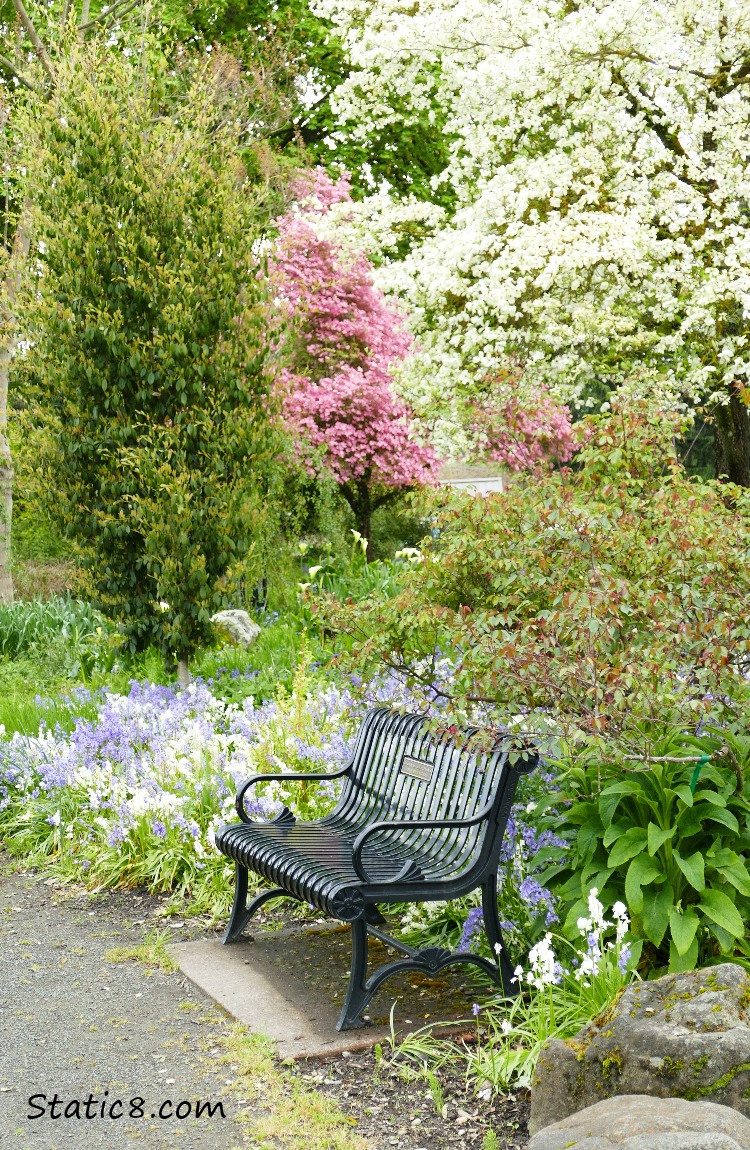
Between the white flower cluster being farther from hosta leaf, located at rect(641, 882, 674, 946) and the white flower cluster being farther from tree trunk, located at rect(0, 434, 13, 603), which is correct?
tree trunk, located at rect(0, 434, 13, 603)

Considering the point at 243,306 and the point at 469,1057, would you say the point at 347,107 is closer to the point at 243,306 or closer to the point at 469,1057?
the point at 243,306

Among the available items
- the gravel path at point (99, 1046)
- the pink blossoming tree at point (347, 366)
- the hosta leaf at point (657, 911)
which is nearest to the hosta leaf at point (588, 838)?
the hosta leaf at point (657, 911)

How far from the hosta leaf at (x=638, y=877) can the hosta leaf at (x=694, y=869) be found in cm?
10

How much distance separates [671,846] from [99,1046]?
6.69ft

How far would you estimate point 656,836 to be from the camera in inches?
145

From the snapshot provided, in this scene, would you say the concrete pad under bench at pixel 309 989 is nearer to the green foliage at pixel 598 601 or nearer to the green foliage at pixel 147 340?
the green foliage at pixel 598 601

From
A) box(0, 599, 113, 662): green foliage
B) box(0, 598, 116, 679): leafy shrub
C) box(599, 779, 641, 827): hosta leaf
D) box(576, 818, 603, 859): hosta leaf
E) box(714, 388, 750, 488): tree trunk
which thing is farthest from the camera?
box(714, 388, 750, 488): tree trunk

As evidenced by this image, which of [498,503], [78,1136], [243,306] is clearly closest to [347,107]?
[243,306]

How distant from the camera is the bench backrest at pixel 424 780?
4.09m

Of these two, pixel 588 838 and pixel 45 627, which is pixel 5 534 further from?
pixel 588 838

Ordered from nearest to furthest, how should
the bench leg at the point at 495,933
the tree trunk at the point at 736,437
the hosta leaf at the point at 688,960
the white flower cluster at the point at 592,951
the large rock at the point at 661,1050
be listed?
the large rock at the point at 661,1050
the white flower cluster at the point at 592,951
the hosta leaf at the point at 688,960
the bench leg at the point at 495,933
the tree trunk at the point at 736,437

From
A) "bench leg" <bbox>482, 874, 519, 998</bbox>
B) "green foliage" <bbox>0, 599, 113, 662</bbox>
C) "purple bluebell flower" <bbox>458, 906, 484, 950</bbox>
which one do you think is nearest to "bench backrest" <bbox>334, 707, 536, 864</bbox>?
"bench leg" <bbox>482, 874, 519, 998</bbox>

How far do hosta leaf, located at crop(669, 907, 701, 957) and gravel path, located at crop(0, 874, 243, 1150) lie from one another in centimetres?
142

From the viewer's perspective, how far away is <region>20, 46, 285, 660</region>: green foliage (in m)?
7.74
